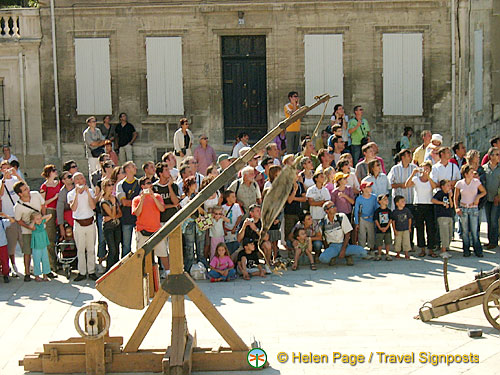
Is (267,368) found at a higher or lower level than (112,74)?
lower

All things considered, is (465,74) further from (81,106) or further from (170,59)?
(81,106)

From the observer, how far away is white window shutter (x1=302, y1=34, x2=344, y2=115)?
21969 mm

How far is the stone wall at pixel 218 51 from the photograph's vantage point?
2189 centimetres

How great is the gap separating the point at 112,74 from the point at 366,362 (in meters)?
14.4

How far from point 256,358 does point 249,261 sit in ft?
13.7

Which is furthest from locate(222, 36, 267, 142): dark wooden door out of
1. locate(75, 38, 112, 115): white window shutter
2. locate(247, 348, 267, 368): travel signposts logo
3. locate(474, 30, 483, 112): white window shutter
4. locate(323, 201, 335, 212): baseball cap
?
locate(247, 348, 267, 368): travel signposts logo

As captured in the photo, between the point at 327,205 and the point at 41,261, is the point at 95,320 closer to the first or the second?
the point at 41,261

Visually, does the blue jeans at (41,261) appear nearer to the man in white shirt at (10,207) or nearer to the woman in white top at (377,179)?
the man in white shirt at (10,207)

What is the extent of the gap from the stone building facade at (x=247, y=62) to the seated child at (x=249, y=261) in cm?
875

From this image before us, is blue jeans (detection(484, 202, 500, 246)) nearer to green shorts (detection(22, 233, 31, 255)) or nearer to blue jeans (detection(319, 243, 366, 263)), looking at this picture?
blue jeans (detection(319, 243, 366, 263))

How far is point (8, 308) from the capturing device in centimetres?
1213

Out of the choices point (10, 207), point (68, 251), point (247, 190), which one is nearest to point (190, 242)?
point (247, 190)

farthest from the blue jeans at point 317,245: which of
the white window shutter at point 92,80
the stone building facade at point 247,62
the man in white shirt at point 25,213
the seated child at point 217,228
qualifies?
the white window shutter at point 92,80

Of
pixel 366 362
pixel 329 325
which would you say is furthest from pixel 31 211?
pixel 366 362
